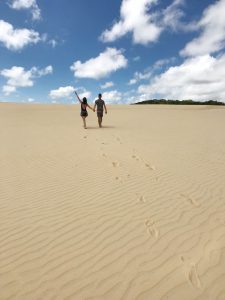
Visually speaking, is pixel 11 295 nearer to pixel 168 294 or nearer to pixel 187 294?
pixel 168 294

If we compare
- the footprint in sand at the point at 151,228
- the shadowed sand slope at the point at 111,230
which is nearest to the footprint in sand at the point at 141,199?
the shadowed sand slope at the point at 111,230

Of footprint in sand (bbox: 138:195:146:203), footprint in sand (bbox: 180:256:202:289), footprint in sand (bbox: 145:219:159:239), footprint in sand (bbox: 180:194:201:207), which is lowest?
footprint in sand (bbox: 180:256:202:289)

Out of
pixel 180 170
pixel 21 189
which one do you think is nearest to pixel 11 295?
pixel 21 189

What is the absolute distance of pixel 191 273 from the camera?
3.47m

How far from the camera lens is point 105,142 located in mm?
12055

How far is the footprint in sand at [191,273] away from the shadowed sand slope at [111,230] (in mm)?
12

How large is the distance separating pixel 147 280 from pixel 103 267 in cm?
61

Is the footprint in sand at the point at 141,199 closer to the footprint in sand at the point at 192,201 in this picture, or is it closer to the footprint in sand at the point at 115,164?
the footprint in sand at the point at 192,201

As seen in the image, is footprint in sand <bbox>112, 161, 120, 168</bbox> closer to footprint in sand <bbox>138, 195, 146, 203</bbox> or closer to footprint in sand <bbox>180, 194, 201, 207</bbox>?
footprint in sand <bbox>138, 195, 146, 203</bbox>

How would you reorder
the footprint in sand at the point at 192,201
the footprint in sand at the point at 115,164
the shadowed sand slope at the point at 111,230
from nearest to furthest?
the shadowed sand slope at the point at 111,230 < the footprint in sand at the point at 192,201 < the footprint in sand at the point at 115,164

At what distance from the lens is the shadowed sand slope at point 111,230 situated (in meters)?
3.28

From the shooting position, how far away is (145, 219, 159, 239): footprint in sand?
4.31 meters

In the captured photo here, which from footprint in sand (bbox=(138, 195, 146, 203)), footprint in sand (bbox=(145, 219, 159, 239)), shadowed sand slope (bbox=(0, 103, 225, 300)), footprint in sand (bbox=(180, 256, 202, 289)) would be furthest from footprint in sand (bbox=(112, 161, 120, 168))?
footprint in sand (bbox=(180, 256, 202, 289))

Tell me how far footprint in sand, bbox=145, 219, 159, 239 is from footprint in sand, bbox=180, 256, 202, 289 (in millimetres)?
623
